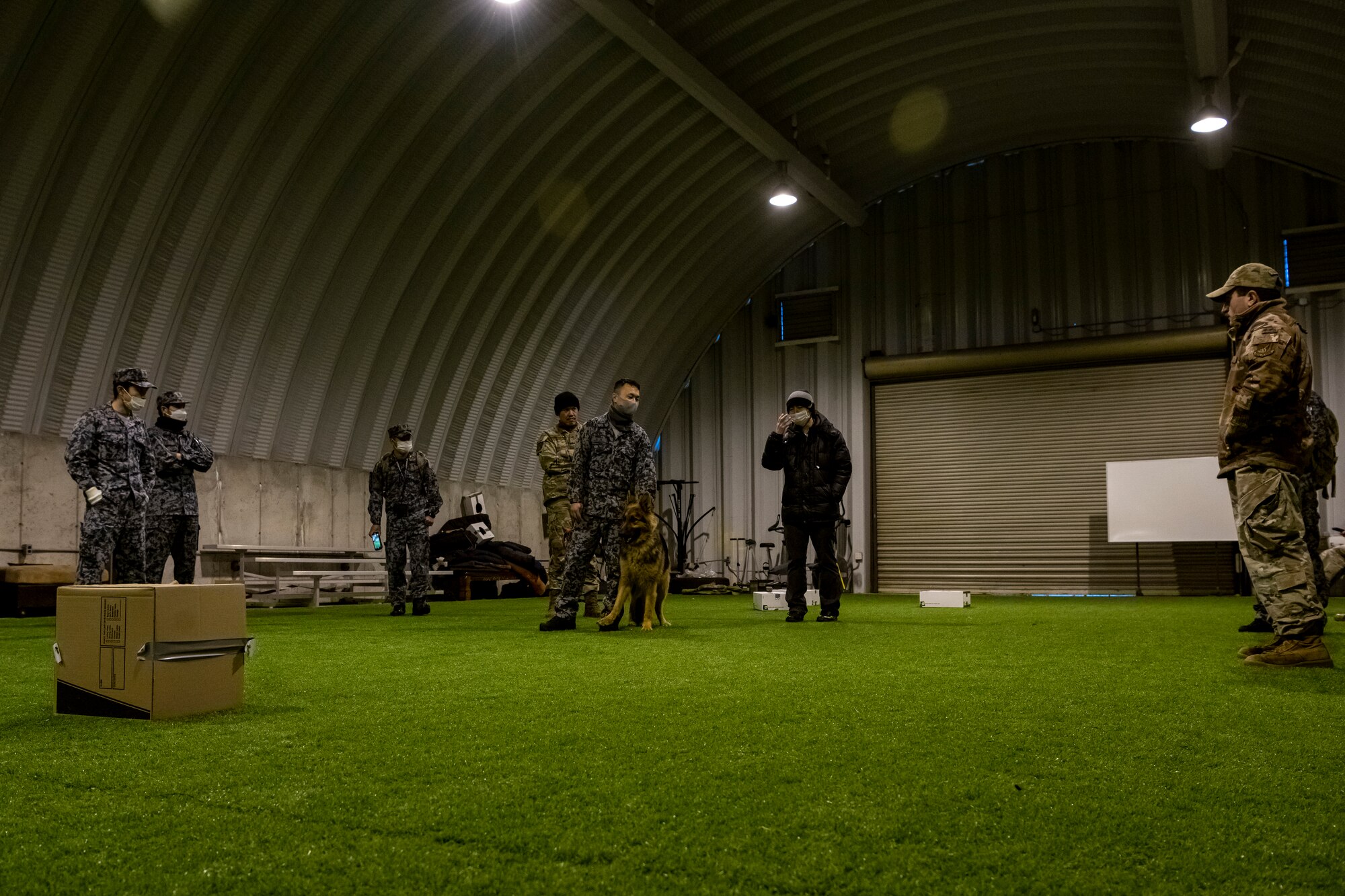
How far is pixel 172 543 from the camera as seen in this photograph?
9.00 m

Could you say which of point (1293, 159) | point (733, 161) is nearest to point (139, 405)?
point (733, 161)

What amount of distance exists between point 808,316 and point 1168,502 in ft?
21.9

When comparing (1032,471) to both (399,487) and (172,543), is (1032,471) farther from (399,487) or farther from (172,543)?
(172,543)

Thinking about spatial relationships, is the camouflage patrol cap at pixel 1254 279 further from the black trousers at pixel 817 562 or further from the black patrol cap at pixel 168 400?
the black patrol cap at pixel 168 400

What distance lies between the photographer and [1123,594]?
1631cm

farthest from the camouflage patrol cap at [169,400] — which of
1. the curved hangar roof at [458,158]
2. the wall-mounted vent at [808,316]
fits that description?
the wall-mounted vent at [808,316]

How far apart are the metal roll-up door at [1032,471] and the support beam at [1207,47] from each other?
4.57 metres

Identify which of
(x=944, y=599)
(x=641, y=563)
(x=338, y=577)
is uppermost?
(x=641, y=563)

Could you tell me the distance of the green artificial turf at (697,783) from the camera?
1.90 m

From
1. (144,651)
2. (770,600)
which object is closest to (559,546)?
(770,600)

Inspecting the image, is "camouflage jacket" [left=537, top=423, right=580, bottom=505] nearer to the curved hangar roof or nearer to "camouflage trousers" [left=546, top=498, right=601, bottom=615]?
"camouflage trousers" [left=546, top=498, right=601, bottom=615]

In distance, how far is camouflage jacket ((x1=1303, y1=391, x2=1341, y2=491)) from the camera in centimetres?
780

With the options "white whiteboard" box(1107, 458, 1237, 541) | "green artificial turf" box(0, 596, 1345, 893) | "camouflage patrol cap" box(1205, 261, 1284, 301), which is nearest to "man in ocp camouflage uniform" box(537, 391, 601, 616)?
"green artificial turf" box(0, 596, 1345, 893)

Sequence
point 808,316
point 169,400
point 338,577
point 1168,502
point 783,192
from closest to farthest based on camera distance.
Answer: point 169,400, point 338,577, point 783,192, point 1168,502, point 808,316
